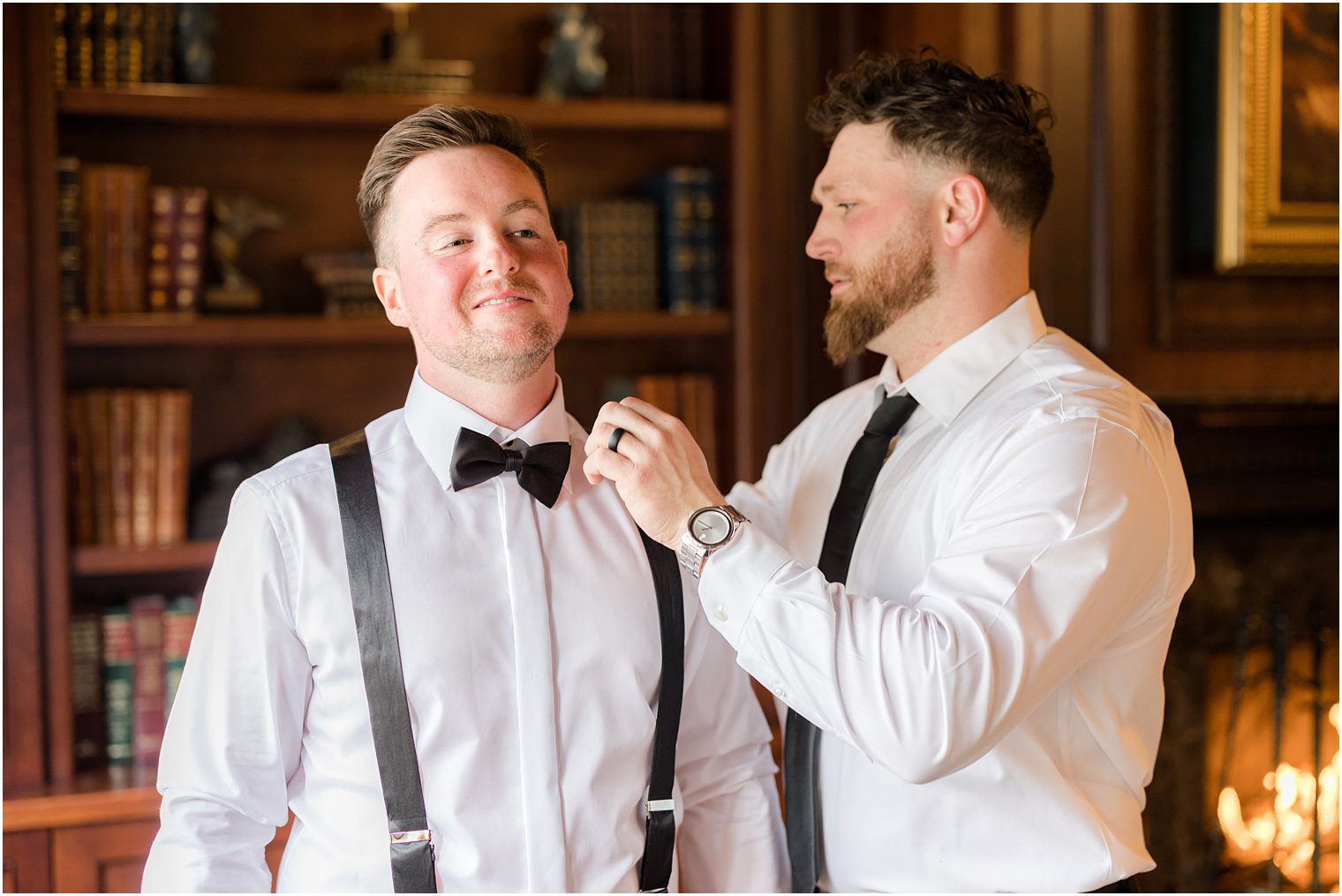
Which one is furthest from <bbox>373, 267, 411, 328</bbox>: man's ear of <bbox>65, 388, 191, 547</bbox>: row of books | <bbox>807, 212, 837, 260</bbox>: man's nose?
<bbox>65, 388, 191, 547</bbox>: row of books

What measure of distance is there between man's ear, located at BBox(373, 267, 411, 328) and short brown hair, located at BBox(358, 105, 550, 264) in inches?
0.9

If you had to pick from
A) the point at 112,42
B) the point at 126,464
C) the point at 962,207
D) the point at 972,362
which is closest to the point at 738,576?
the point at 972,362

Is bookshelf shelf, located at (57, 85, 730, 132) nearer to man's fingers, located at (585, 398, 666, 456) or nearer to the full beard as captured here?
the full beard

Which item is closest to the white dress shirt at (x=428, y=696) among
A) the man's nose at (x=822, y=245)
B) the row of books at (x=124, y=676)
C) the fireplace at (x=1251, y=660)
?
the man's nose at (x=822, y=245)

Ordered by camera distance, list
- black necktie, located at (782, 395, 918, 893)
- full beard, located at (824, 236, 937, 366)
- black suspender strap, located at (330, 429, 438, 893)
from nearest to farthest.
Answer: black suspender strap, located at (330, 429, 438, 893) → black necktie, located at (782, 395, 918, 893) → full beard, located at (824, 236, 937, 366)

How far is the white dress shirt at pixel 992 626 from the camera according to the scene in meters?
1.31

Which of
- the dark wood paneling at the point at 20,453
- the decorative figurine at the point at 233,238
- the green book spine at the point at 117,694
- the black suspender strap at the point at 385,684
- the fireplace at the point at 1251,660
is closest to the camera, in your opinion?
the black suspender strap at the point at 385,684

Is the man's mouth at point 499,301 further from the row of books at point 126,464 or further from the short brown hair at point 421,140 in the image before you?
the row of books at point 126,464

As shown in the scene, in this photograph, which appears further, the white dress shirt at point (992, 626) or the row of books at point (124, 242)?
the row of books at point (124, 242)

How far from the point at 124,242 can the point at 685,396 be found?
4.31 ft

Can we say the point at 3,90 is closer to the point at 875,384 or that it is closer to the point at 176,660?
the point at 176,660

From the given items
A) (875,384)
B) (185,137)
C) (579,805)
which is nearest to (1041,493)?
(875,384)

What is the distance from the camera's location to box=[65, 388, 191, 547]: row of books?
8.28 ft

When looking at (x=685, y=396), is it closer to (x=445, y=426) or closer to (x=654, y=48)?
(x=654, y=48)
